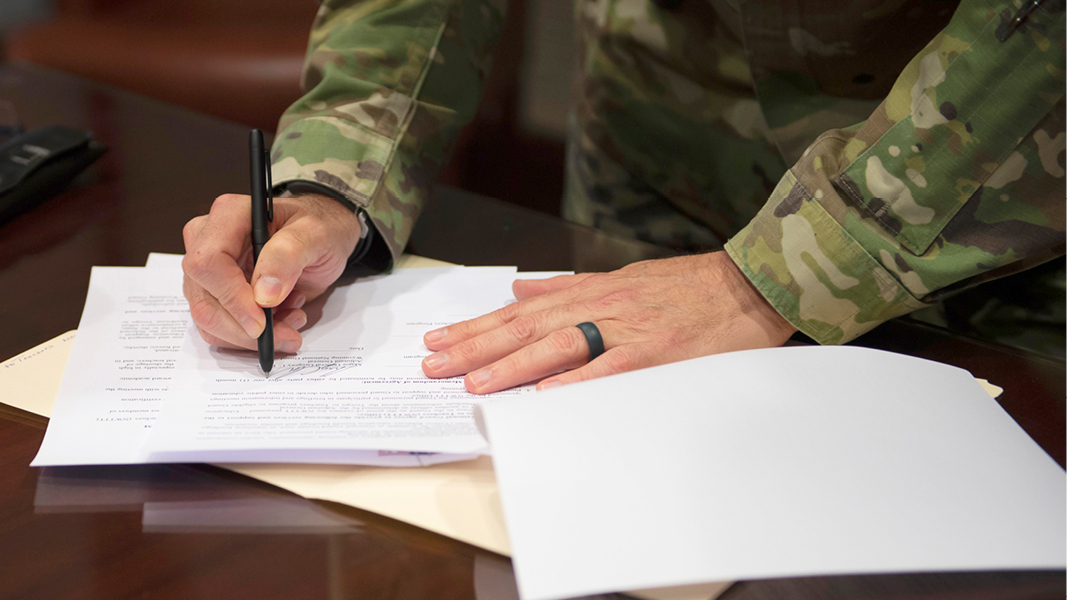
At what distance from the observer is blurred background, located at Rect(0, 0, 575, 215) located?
173 centimetres

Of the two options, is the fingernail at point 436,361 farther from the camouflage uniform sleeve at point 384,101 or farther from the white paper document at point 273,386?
the camouflage uniform sleeve at point 384,101

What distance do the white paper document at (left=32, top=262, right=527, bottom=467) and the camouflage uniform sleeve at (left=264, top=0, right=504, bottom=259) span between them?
4.3 inches

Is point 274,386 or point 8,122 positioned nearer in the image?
point 274,386

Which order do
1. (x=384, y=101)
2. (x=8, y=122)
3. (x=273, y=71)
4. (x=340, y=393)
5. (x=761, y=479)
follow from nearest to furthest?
(x=761, y=479) < (x=340, y=393) < (x=384, y=101) < (x=8, y=122) < (x=273, y=71)

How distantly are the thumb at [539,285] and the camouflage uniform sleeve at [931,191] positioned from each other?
15cm

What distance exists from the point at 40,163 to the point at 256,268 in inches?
18.6

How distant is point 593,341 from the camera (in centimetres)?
57

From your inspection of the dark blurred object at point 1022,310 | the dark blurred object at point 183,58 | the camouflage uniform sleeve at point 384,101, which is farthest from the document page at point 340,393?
the dark blurred object at point 183,58

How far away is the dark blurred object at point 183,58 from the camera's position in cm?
173

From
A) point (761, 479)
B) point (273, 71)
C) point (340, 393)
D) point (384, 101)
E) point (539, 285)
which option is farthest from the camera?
point (273, 71)

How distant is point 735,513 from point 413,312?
0.36m

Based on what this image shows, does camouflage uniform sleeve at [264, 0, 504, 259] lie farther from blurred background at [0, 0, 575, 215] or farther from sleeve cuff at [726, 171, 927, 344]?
blurred background at [0, 0, 575, 215]

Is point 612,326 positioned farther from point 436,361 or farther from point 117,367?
point 117,367

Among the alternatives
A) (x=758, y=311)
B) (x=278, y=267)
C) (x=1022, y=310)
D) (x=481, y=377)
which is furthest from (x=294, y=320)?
(x=1022, y=310)
